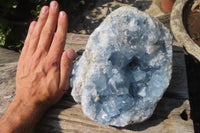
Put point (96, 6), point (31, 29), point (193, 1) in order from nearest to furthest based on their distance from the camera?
point (31, 29) → point (193, 1) → point (96, 6)

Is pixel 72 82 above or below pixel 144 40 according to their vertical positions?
below

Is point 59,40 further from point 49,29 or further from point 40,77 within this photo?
point 40,77

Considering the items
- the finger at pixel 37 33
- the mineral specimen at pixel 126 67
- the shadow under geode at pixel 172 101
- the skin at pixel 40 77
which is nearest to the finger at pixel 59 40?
the skin at pixel 40 77

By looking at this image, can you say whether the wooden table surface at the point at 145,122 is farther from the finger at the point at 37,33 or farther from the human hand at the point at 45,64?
the finger at the point at 37,33

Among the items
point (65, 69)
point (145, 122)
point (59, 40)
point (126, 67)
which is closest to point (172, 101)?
point (145, 122)

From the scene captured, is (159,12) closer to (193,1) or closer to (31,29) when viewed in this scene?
(193,1)

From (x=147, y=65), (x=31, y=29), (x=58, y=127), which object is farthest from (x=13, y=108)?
(x=147, y=65)
